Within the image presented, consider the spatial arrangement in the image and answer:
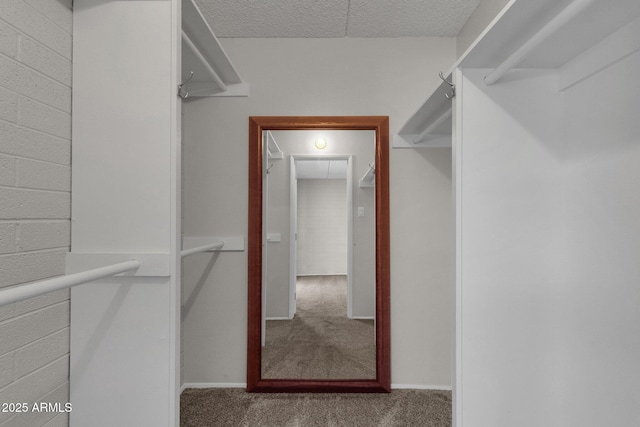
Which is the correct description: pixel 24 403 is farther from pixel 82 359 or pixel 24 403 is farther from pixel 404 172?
pixel 404 172

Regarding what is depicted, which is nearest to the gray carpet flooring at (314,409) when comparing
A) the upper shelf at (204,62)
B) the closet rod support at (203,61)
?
the upper shelf at (204,62)

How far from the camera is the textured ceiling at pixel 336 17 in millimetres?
1850

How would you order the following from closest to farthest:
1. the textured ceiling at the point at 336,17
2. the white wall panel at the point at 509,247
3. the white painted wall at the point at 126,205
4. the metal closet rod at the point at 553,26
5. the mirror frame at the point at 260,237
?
the metal closet rod at the point at 553,26 < the white painted wall at the point at 126,205 < the white wall panel at the point at 509,247 < the textured ceiling at the point at 336,17 < the mirror frame at the point at 260,237

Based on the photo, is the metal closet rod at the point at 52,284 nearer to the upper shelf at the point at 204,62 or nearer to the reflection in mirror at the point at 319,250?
the upper shelf at the point at 204,62

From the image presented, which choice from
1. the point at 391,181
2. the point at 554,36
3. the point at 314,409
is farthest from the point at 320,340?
the point at 554,36

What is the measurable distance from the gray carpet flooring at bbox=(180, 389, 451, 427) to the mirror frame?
0.10 meters

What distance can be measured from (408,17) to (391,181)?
94 cm

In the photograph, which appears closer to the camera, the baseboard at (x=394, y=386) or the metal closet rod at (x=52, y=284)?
the metal closet rod at (x=52, y=284)

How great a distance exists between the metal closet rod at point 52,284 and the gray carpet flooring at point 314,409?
3.85ft

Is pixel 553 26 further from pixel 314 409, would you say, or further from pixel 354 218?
pixel 314 409

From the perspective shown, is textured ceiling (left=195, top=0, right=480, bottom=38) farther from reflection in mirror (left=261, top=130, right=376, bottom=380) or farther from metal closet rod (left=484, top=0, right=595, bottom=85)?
metal closet rod (left=484, top=0, right=595, bottom=85)

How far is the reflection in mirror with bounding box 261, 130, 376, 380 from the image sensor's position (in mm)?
2156

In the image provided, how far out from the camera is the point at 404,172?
2.13 m

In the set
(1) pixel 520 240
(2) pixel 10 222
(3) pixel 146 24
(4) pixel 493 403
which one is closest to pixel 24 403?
(2) pixel 10 222
